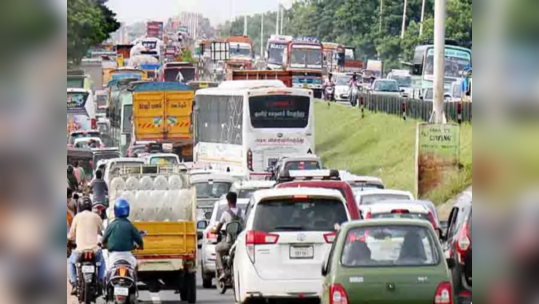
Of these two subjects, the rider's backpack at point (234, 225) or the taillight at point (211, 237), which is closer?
the rider's backpack at point (234, 225)

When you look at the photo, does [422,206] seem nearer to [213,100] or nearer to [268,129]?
[268,129]

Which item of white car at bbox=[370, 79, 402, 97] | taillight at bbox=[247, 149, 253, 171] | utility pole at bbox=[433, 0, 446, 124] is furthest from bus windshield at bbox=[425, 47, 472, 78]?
utility pole at bbox=[433, 0, 446, 124]

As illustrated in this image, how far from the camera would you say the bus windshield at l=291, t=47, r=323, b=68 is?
73.9 meters

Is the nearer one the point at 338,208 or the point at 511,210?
the point at 511,210

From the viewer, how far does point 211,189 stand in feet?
96.2

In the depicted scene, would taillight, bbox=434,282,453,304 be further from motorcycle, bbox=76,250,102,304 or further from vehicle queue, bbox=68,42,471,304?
motorcycle, bbox=76,250,102,304

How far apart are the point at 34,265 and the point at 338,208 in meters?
11.1

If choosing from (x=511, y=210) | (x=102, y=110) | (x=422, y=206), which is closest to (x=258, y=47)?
(x=102, y=110)

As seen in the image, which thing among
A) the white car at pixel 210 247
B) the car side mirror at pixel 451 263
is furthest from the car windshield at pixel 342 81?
the car side mirror at pixel 451 263

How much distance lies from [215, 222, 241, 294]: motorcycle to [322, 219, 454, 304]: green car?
4.18 metres

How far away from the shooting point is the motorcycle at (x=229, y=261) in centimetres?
1648

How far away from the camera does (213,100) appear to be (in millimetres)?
45906

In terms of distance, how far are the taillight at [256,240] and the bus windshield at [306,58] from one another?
193 feet

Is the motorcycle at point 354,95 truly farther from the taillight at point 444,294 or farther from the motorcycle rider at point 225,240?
the taillight at point 444,294
